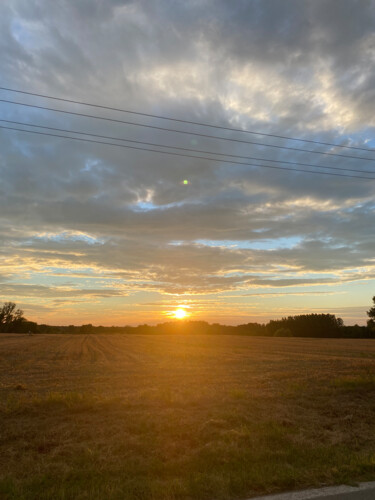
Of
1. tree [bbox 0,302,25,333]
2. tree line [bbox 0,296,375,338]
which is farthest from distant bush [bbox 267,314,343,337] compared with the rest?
tree [bbox 0,302,25,333]

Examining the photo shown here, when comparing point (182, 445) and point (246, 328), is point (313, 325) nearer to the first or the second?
point (246, 328)

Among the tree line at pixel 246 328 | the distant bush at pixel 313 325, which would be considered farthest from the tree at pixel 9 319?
the distant bush at pixel 313 325

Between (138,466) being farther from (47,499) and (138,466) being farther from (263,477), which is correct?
(263,477)

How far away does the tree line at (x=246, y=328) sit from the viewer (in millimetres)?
121438

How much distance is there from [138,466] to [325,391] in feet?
29.6

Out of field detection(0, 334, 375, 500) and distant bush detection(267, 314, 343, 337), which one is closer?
field detection(0, 334, 375, 500)

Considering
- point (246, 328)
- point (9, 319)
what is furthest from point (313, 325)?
point (9, 319)

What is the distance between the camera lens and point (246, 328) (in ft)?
472

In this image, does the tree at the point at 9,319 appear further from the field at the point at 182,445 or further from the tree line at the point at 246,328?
the field at the point at 182,445

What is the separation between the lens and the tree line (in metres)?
121

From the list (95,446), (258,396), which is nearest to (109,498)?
(95,446)

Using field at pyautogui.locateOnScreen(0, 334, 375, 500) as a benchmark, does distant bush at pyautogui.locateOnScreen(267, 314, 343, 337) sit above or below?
above

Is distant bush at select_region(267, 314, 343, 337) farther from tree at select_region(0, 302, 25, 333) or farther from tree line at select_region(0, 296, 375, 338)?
tree at select_region(0, 302, 25, 333)

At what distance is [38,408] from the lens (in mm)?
10023
